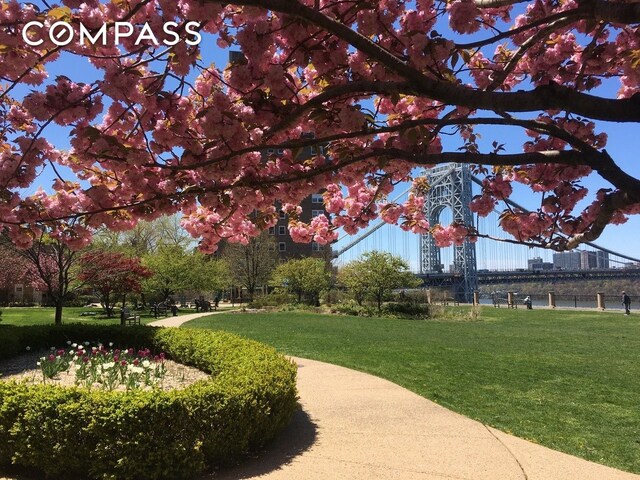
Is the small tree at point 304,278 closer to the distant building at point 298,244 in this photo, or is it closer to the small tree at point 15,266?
the small tree at point 15,266

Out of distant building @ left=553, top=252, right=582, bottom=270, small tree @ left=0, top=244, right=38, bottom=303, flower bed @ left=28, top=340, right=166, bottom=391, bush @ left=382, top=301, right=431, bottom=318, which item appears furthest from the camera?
distant building @ left=553, top=252, right=582, bottom=270

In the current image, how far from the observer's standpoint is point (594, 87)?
3.58 metres

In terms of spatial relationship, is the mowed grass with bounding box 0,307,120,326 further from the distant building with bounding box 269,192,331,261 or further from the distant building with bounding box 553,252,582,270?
the distant building with bounding box 553,252,582,270

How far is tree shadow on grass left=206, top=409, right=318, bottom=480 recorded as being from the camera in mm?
3871

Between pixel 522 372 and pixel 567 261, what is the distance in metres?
49.7

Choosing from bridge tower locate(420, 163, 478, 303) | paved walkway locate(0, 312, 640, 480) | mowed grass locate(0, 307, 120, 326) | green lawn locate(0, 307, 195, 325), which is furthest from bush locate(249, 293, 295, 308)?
paved walkway locate(0, 312, 640, 480)

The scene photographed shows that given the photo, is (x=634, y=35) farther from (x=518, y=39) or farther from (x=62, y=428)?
(x=62, y=428)

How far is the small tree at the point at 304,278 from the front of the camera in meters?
32.0

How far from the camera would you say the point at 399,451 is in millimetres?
→ 4262

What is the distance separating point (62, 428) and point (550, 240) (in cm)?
402

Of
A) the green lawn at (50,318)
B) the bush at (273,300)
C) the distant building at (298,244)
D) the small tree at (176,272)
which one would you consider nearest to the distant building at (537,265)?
the distant building at (298,244)

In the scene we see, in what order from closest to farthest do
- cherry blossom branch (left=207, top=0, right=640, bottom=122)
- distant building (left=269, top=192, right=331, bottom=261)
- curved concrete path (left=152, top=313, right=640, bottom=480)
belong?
cherry blossom branch (left=207, top=0, right=640, bottom=122) < curved concrete path (left=152, top=313, right=640, bottom=480) < distant building (left=269, top=192, right=331, bottom=261)

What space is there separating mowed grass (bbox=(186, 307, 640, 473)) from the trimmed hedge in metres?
2.88

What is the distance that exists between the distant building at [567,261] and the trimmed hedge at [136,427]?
4940cm
